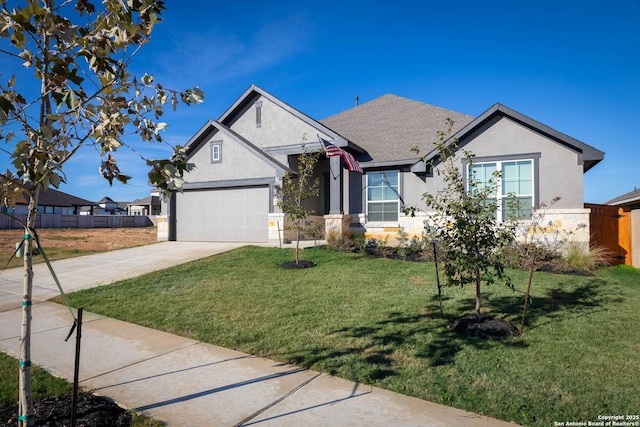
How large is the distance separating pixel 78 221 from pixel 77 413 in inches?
1971

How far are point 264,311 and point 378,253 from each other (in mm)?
7352

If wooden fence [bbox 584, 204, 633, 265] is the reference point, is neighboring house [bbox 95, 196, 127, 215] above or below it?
above

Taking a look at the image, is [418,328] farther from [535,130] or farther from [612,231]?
[612,231]

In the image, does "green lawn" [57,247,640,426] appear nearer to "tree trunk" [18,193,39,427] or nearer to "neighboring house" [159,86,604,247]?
"tree trunk" [18,193,39,427]

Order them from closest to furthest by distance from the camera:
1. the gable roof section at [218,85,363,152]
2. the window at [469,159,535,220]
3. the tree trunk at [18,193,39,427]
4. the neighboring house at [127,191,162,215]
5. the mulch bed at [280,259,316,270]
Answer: the tree trunk at [18,193,39,427] < the mulch bed at [280,259,316,270] < the window at [469,159,535,220] < the gable roof section at [218,85,363,152] < the neighboring house at [127,191,162,215]

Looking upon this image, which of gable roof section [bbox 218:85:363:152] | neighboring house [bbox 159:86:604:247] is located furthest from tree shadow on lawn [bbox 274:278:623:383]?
gable roof section [bbox 218:85:363:152]

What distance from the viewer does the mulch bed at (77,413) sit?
126 inches

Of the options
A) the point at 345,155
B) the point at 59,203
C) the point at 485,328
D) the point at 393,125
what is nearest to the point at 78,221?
the point at 59,203

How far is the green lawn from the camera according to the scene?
3832 mm

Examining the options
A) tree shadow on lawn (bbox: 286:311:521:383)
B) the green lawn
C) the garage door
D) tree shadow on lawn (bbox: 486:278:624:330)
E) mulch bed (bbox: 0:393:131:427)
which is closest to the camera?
mulch bed (bbox: 0:393:131:427)

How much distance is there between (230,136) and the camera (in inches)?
672

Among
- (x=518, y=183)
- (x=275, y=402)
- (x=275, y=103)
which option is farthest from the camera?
(x=275, y=103)

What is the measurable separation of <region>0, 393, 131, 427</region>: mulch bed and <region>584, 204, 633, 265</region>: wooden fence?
1385cm

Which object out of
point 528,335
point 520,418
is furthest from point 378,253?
point 520,418
